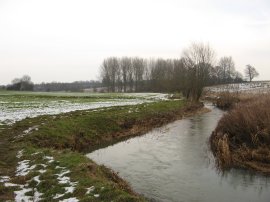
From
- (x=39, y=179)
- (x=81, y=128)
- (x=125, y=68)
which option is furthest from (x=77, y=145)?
(x=125, y=68)

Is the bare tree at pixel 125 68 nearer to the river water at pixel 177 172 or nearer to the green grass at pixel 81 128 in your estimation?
the green grass at pixel 81 128

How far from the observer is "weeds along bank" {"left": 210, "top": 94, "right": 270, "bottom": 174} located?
15807 mm

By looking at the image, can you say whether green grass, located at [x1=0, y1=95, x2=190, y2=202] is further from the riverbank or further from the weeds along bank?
the weeds along bank

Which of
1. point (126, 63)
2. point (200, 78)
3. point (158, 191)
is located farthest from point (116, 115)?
point (126, 63)

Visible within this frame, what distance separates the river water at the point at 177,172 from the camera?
12.2 metres

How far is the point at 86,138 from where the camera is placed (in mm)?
21641

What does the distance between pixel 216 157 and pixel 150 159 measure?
3133 mm

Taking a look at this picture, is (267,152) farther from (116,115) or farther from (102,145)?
(116,115)

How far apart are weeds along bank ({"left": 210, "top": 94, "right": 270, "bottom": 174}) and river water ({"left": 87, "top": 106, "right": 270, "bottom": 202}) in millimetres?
679

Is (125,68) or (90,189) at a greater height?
(125,68)

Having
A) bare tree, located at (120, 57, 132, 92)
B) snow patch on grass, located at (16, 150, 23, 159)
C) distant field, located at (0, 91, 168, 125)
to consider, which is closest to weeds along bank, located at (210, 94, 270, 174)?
snow patch on grass, located at (16, 150, 23, 159)

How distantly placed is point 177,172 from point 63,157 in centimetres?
Answer: 469

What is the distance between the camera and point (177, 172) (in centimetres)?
1495

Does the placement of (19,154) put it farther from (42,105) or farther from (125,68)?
(125,68)
